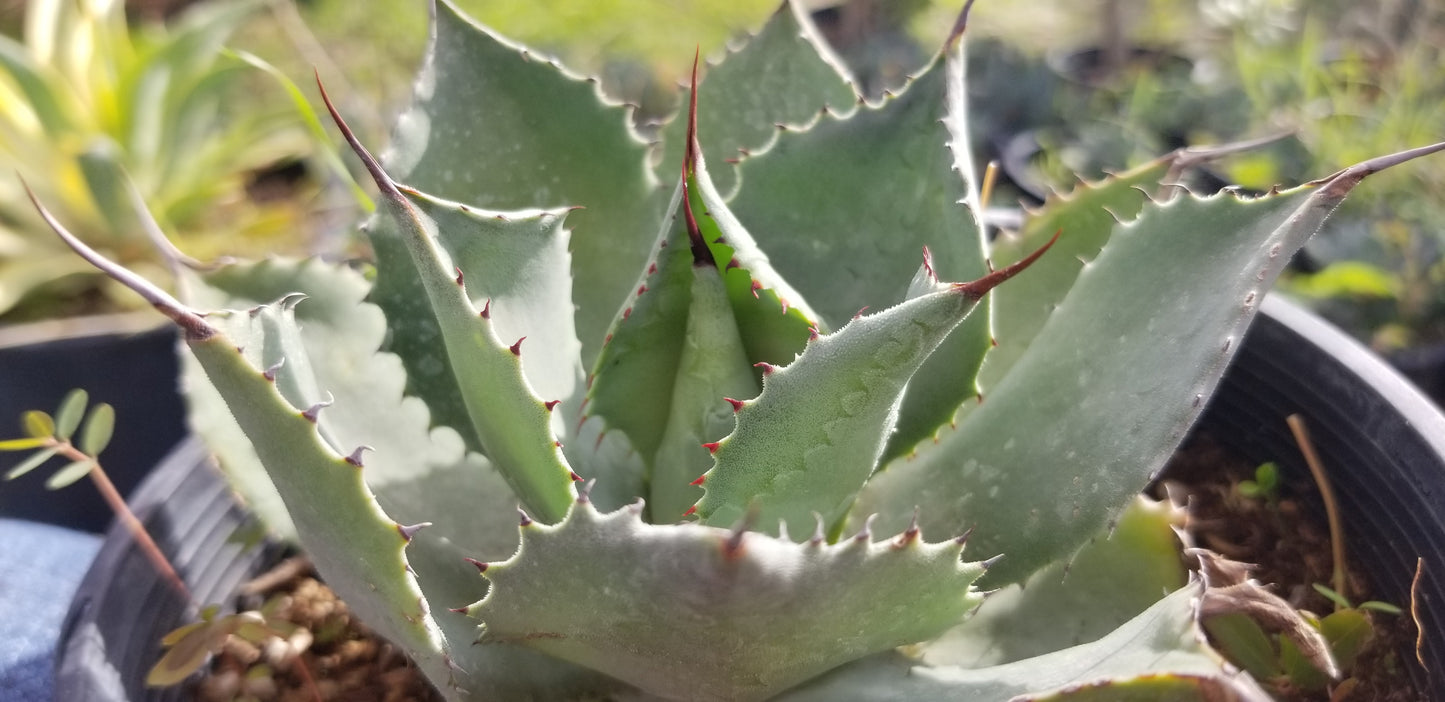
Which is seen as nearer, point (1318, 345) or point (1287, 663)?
point (1287, 663)

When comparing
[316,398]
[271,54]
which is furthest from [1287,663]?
[271,54]

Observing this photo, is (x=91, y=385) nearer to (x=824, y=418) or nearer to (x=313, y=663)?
(x=313, y=663)

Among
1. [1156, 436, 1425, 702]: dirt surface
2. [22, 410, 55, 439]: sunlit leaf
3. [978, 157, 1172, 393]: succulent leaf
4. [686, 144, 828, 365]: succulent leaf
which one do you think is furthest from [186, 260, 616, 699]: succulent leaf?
[1156, 436, 1425, 702]: dirt surface

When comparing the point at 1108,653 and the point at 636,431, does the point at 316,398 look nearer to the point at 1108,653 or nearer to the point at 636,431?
the point at 636,431

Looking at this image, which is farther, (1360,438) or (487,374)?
(1360,438)

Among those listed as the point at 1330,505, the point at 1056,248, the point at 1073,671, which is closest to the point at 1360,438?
the point at 1330,505
